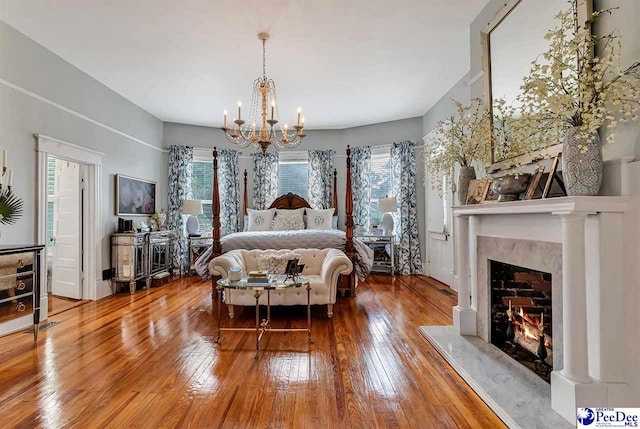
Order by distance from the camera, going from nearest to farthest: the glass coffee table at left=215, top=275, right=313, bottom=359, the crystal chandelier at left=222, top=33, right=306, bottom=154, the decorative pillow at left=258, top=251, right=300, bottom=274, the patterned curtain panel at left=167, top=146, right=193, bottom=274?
1. the glass coffee table at left=215, top=275, right=313, bottom=359
2. the crystal chandelier at left=222, top=33, right=306, bottom=154
3. the decorative pillow at left=258, top=251, right=300, bottom=274
4. the patterned curtain panel at left=167, top=146, right=193, bottom=274

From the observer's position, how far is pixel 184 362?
285cm

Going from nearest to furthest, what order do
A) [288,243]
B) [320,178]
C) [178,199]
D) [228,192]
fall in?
[288,243] < [178,199] < [228,192] < [320,178]

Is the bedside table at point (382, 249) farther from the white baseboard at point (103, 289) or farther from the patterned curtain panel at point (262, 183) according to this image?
the white baseboard at point (103, 289)

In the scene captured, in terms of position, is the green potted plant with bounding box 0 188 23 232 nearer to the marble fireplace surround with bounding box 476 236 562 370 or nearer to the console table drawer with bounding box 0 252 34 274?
the console table drawer with bounding box 0 252 34 274

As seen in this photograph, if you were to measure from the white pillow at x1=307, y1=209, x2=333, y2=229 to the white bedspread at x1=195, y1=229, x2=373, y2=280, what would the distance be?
1404 millimetres

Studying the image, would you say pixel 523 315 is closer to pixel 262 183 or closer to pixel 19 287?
pixel 19 287

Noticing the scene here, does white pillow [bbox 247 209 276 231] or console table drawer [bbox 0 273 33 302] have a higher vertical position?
white pillow [bbox 247 209 276 231]

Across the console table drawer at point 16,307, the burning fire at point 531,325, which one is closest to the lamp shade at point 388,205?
the burning fire at point 531,325

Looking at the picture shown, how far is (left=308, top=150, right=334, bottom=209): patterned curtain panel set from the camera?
24.9 ft

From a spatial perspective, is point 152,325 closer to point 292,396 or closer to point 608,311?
point 292,396

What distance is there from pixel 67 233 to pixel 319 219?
13.4 ft

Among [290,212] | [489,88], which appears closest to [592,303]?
[489,88]

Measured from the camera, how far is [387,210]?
683cm

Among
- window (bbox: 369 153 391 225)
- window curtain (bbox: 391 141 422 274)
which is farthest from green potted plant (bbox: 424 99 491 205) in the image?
window (bbox: 369 153 391 225)
